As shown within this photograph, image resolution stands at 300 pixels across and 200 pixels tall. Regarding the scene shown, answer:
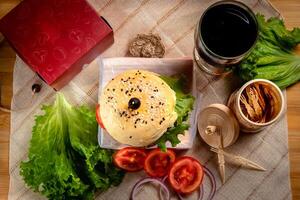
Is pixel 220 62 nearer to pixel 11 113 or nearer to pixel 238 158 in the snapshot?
pixel 238 158

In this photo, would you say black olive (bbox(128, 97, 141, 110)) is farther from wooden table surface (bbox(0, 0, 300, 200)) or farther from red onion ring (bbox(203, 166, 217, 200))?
wooden table surface (bbox(0, 0, 300, 200))

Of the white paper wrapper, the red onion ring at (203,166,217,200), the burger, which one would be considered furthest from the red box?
the red onion ring at (203,166,217,200)

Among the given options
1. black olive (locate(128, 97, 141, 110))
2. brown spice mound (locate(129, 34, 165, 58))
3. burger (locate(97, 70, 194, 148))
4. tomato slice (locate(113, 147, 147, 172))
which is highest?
black olive (locate(128, 97, 141, 110))

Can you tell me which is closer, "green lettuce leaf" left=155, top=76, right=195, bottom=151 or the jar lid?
"green lettuce leaf" left=155, top=76, right=195, bottom=151

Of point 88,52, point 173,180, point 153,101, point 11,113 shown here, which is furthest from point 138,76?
point 11,113

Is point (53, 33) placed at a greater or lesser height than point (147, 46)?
greater

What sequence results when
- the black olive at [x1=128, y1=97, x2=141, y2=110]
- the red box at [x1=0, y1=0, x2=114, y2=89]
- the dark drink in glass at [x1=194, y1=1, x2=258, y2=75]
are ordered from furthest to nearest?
the red box at [x1=0, y1=0, x2=114, y2=89] < the dark drink in glass at [x1=194, y1=1, x2=258, y2=75] < the black olive at [x1=128, y1=97, x2=141, y2=110]

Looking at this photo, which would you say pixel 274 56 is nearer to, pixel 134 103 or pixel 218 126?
pixel 218 126

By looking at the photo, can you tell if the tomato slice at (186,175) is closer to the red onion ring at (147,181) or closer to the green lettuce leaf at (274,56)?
the red onion ring at (147,181)

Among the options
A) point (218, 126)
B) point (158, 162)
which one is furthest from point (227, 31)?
point (158, 162)
